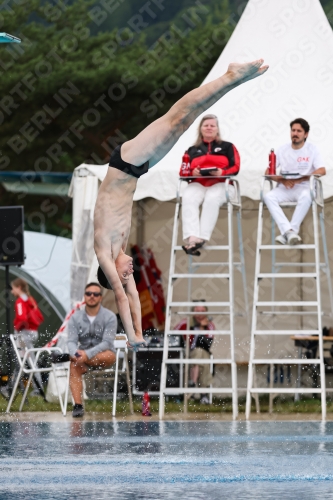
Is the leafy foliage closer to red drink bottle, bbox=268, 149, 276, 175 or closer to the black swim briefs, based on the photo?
red drink bottle, bbox=268, 149, 276, 175

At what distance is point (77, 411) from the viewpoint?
10891 mm

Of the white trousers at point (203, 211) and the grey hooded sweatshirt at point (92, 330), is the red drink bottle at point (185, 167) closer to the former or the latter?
the white trousers at point (203, 211)

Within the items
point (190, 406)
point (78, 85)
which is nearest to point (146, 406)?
point (190, 406)

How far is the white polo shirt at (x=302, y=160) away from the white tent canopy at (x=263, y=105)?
0.41m

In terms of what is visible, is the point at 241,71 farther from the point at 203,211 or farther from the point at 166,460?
the point at 203,211

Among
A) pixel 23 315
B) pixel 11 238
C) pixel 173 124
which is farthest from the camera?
pixel 23 315

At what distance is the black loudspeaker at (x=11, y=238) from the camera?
41.0ft

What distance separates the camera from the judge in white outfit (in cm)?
1112

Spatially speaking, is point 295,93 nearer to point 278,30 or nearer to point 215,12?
point 278,30

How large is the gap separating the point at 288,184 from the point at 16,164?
2088 cm

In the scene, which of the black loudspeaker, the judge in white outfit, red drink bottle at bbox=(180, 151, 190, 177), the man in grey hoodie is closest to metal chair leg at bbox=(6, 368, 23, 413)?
the man in grey hoodie

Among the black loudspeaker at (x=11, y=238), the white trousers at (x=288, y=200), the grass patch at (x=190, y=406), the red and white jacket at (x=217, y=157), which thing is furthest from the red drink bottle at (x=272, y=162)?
the black loudspeaker at (x=11, y=238)

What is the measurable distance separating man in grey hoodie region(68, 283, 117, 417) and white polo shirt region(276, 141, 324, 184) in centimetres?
239

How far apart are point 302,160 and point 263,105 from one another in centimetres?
A: 174
